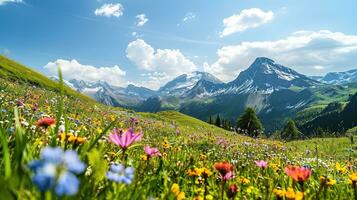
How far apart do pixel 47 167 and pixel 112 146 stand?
582 cm

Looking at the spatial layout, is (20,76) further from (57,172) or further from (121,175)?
(57,172)

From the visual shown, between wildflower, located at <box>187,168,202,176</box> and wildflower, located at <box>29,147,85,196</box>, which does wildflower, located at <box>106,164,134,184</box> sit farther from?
wildflower, located at <box>187,168,202,176</box>

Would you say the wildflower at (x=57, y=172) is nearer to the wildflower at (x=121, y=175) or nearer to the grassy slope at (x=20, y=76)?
the wildflower at (x=121, y=175)

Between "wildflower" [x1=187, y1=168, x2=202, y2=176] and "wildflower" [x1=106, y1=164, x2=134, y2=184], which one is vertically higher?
"wildflower" [x1=106, y1=164, x2=134, y2=184]

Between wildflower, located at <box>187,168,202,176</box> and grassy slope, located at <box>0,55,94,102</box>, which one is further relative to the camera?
grassy slope, located at <box>0,55,94,102</box>

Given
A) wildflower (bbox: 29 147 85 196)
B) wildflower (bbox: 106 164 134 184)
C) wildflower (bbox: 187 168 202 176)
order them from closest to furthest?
1. wildflower (bbox: 29 147 85 196)
2. wildflower (bbox: 106 164 134 184)
3. wildflower (bbox: 187 168 202 176)

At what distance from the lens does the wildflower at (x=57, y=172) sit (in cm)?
112

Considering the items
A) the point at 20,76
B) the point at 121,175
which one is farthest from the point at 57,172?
the point at 20,76

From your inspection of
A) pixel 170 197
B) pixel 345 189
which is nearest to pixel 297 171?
pixel 170 197

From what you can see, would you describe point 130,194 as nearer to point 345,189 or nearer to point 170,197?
point 170,197

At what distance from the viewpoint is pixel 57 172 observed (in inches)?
46.1

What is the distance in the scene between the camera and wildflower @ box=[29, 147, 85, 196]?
1.12 meters

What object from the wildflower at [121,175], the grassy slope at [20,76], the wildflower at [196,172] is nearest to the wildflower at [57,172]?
the wildflower at [121,175]

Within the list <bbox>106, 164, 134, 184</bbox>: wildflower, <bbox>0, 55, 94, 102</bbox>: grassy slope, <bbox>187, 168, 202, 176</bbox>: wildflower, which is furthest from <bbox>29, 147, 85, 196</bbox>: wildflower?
<bbox>0, 55, 94, 102</bbox>: grassy slope
